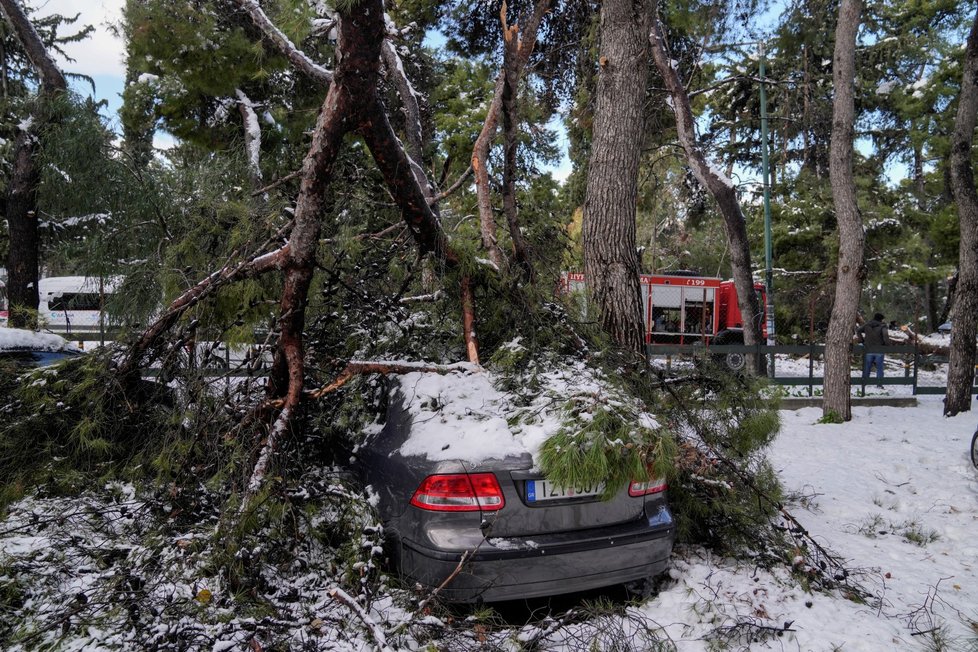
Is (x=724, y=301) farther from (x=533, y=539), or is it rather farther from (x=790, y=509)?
(x=533, y=539)

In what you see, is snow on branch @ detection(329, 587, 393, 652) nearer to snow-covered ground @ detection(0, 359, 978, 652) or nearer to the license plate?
snow-covered ground @ detection(0, 359, 978, 652)

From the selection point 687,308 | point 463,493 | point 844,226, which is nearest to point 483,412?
→ point 463,493

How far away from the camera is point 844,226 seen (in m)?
8.75

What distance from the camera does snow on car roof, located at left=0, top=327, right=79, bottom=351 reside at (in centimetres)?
513

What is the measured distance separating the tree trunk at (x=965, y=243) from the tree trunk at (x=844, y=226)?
1.91m

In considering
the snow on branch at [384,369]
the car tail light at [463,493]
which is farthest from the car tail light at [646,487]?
the snow on branch at [384,369]

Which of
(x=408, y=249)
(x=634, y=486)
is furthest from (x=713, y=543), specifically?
(x=408, y=249)

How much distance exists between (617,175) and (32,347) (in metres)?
5.27

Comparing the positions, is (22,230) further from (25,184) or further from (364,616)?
(364,616)

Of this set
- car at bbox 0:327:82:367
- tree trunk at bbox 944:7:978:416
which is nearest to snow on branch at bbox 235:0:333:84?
car at bbox 0:327:82:367

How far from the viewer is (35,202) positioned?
962 centimetres

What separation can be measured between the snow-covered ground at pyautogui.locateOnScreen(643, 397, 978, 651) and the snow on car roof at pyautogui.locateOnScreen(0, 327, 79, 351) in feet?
17.4

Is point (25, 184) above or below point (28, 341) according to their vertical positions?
above

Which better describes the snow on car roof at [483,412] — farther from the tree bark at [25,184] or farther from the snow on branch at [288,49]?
the tree bark at [25,184]
